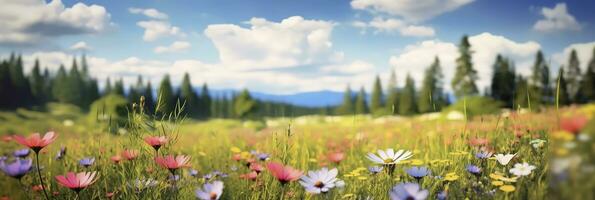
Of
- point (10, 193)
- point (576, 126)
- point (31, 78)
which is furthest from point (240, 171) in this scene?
point (31, 78)

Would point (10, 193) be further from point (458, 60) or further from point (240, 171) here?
point (458, 60)

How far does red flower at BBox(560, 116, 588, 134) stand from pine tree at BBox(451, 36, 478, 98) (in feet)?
124

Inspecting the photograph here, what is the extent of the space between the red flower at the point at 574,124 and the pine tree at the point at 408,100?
154 ft

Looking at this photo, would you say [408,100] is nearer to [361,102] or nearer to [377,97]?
[377,97]

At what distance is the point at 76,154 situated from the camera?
3.99 meters

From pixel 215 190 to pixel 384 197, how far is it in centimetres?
85

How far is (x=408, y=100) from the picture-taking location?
47.3 metres

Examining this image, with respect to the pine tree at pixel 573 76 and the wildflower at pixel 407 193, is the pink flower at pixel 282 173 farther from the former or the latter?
the pine tree at pixel 573 76

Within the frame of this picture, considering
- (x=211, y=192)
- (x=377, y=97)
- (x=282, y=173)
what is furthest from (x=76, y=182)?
(x=377, y=97)

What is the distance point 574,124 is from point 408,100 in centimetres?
4760

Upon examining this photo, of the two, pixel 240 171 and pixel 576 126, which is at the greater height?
pixel 576 126

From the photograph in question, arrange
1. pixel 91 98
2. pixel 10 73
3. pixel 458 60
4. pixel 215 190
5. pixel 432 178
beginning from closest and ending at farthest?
pixel 215 190, pixel 432 178, pixel 458 60, pixel 10 73, pixel 91 98

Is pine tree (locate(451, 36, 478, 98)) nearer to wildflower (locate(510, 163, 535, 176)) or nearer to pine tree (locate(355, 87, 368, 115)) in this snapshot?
pine tree (locate(355, 87, 368, 115))

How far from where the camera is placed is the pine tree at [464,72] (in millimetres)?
37000
